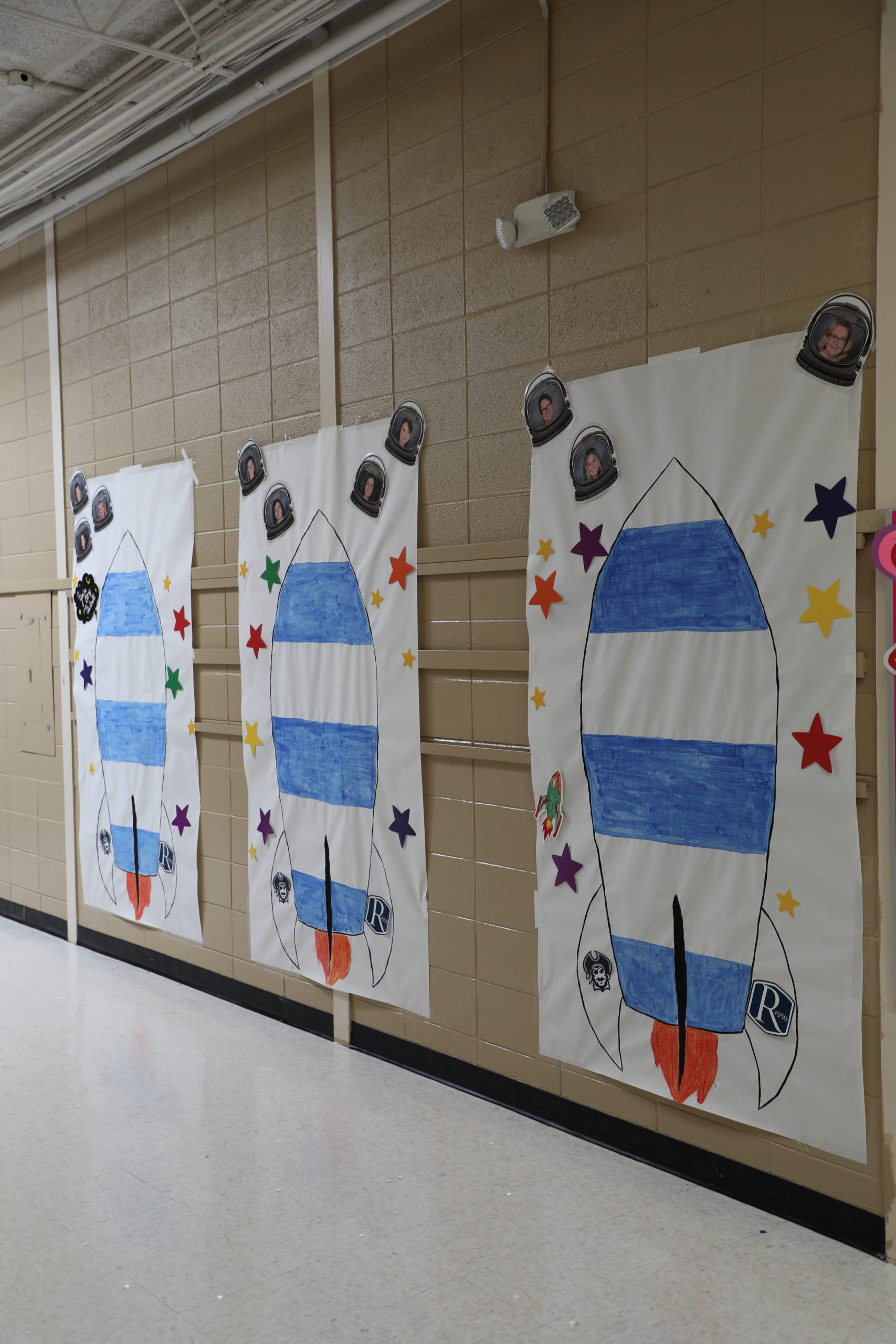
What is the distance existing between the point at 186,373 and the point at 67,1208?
330cm

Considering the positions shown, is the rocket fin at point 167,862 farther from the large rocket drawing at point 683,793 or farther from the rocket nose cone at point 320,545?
the large rocket drawing at point 683,793

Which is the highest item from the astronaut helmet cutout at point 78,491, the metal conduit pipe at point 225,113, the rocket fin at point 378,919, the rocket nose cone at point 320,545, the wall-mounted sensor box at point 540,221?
the metal conduit pipe at point 225,113

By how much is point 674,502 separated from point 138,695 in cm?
305

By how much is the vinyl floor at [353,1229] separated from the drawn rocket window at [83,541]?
2.51m

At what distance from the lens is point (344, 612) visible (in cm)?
402

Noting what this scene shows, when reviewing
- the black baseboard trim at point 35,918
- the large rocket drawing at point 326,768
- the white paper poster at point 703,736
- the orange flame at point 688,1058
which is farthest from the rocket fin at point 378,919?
the black baseboard trim at point 35,918

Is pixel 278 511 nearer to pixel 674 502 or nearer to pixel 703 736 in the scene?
pixel 674 502

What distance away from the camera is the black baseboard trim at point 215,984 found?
428 centimetres

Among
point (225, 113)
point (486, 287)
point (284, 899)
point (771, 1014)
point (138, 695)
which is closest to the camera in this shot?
point (771, 1014)

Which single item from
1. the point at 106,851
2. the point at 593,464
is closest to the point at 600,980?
the point at 593,464

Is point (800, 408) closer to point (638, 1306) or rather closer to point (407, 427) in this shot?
point (407, 427)

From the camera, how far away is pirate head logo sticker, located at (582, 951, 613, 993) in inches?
125

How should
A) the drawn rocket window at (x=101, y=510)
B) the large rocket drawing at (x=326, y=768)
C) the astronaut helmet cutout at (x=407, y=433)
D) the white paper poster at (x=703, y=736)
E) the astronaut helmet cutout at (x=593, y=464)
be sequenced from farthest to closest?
the drawn rocket window at (x=101, y=510)
the large rocket drawing at (x=326, y=768)
the astronaut helmet cutout at (x=407, y=433)
the astronaut helmet cutout at (x=593, y=464)
the white paper poster at (x=703, y=736)

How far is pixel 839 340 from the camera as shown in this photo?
8.57ft
